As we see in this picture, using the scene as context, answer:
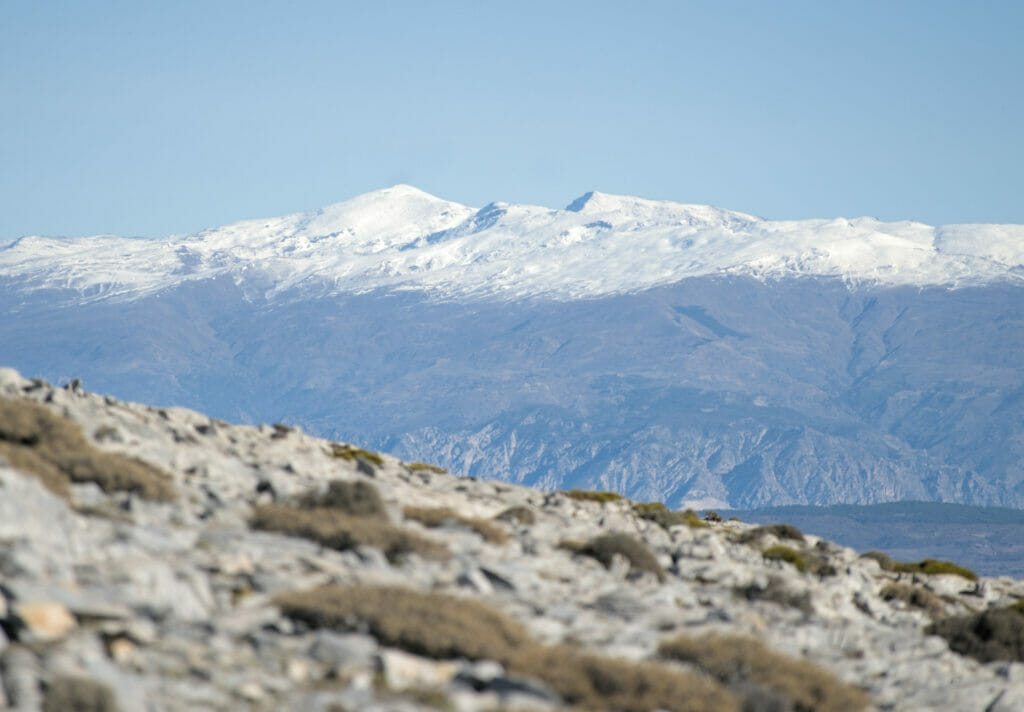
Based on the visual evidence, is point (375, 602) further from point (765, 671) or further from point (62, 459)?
point (62, 459)

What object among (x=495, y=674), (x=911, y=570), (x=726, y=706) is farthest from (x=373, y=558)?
(x=911, y=570)

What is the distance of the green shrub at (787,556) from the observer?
36.8 metres

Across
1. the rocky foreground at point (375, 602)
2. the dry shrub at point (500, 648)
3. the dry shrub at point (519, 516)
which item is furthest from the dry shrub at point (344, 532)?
the dry shrub at point (519, 516)

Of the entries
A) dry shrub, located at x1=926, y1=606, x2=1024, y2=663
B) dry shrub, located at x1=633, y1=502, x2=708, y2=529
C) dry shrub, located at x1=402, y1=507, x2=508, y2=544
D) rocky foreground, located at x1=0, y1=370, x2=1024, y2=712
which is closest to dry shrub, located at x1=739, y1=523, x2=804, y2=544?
dry shrub, located at x1=633, y1=502, x2=708, y2=529

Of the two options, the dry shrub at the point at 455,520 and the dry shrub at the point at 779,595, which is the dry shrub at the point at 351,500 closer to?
the dry shrub at the point at 455,520

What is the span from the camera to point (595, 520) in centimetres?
3853

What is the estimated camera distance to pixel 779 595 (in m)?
29.4

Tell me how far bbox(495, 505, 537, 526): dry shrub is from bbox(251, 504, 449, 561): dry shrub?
9.00m

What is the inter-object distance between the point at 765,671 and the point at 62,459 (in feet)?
45.7

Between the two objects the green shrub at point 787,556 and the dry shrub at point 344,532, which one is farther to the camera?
the green shrub at point 787,556

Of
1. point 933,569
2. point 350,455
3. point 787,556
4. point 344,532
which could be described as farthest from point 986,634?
point 350,455

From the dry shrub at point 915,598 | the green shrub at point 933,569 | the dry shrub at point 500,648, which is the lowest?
the green shrub at point 933,569

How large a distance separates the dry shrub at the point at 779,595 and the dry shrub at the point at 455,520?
5.66 m

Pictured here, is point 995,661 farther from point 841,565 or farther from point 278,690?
point 278,690
